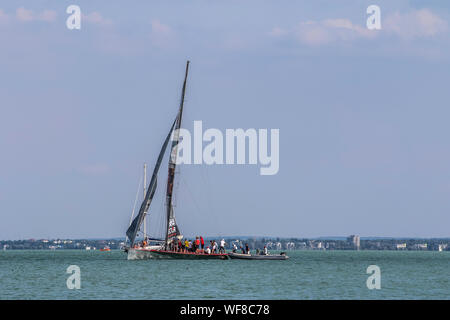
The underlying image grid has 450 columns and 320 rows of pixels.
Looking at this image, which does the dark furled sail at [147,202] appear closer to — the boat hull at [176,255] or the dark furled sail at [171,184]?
the dark furled sail at [171,184]

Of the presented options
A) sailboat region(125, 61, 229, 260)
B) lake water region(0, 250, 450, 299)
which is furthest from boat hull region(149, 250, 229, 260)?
lake water region(0, 250, 450, 299)

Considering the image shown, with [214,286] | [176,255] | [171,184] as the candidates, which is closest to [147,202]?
[171,184]

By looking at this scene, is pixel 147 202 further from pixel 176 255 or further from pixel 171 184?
pixel 176 255

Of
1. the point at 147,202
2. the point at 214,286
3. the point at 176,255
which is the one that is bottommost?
the point at 214,286

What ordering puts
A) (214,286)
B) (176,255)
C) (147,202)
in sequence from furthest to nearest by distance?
(147,202) < (176,255) < (214,286)

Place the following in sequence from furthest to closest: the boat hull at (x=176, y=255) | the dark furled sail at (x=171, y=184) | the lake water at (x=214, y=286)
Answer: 1. the dark furled sail at (x=171, y=184)
2. the boat hull at (x=176, y=255)
3. the lake water at (x=214, y=286)

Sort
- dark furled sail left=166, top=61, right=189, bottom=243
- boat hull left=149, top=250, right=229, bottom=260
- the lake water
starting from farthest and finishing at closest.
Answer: dark furled sail left=166, top=61, right=189, bottom=243 < boat hull left=149, top=250, right=229, bottom=260 < the lake water

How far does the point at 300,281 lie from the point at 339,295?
13533 millimetres

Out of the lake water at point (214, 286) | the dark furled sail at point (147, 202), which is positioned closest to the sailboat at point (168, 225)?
the dark furled sail at point (147, 202)

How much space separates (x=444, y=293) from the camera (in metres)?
60.8

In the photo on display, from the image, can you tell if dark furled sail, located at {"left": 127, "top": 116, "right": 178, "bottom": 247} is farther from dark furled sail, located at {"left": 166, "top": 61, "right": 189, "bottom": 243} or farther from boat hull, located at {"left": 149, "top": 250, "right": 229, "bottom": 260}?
boat hull, located at {"left": 149, "top": 250, "right": 229, "bottom": 260}
